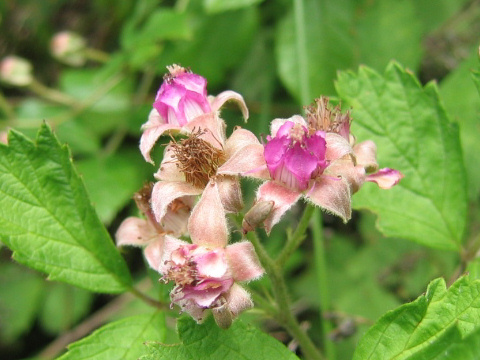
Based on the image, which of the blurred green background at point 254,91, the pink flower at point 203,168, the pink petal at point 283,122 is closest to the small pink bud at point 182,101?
the pink flower at point 203,168

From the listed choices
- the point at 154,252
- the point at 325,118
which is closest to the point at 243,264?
Answer: the point at 154,252

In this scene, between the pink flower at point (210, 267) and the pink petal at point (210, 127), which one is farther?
the pink petal at point (210, 127)

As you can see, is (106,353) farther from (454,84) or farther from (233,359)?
(454,84)

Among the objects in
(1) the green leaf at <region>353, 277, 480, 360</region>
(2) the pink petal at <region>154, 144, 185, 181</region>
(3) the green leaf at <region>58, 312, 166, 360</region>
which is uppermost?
(2) the pink petal at <region>154, 144, 185, 181</region>

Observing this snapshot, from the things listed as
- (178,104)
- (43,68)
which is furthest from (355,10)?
(43,68)

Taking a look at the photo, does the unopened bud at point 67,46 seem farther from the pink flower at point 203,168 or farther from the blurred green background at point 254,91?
the pink flower at point 203,168

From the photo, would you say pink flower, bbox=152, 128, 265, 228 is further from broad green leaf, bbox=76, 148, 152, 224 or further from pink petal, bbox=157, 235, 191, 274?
broad green leaf, bbox=76, 148, 152, 224

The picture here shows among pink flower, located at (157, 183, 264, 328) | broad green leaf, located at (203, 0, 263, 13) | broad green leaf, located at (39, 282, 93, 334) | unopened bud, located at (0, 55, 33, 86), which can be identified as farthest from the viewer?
unopened bud, located at (0, 55, 33, 86)

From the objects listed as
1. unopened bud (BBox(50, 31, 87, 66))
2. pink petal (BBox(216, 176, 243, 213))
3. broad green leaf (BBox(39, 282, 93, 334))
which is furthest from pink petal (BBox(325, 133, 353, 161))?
unopened bud (BBox(50, 31, 87, 66))
